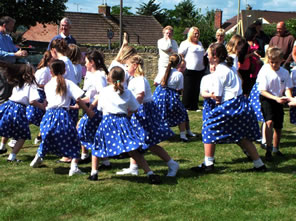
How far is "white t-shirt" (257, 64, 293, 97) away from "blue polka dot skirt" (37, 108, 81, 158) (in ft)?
9.25

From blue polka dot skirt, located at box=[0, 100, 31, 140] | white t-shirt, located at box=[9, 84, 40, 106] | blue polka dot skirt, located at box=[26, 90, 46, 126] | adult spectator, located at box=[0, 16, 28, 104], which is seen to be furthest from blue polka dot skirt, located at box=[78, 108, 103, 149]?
adult spectator, located at box=[0, 16, 28, 104]

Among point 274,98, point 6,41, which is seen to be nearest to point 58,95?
point 274,98

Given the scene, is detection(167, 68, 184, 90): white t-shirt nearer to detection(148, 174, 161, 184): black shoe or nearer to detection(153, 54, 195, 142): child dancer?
detection(153, 54, 195, 142): child dancer

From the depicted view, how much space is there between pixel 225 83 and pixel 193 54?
516 cm

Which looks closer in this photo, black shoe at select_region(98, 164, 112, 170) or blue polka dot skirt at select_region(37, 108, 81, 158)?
blue polka dot skirt at select_region(37, 108, 81, 158)

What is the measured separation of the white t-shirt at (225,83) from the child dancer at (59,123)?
67.4 inches

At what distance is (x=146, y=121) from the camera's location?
6195mm

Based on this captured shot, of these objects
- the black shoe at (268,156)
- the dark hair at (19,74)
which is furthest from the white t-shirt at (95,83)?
the black shoe at (268,156)

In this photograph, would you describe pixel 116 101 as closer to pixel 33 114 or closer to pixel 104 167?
pixel 104 167

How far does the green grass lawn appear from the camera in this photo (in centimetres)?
468

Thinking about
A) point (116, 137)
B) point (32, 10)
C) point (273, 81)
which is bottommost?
point (116, 137)

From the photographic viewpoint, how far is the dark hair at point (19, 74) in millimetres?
6969

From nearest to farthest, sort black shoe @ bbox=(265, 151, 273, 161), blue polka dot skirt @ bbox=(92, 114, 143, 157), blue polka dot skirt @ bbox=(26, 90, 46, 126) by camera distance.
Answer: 1. blue polka dot skirt @ bbox=(92, 114, 143, 157)
2. black shoe @ bbox=(265, 151, 273, 161)
3. blue polka dot skirt @ bbox=(26, 90, 46, 126)

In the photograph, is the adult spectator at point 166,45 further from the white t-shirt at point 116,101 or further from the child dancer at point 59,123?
the white t-shirt at point 116,101
